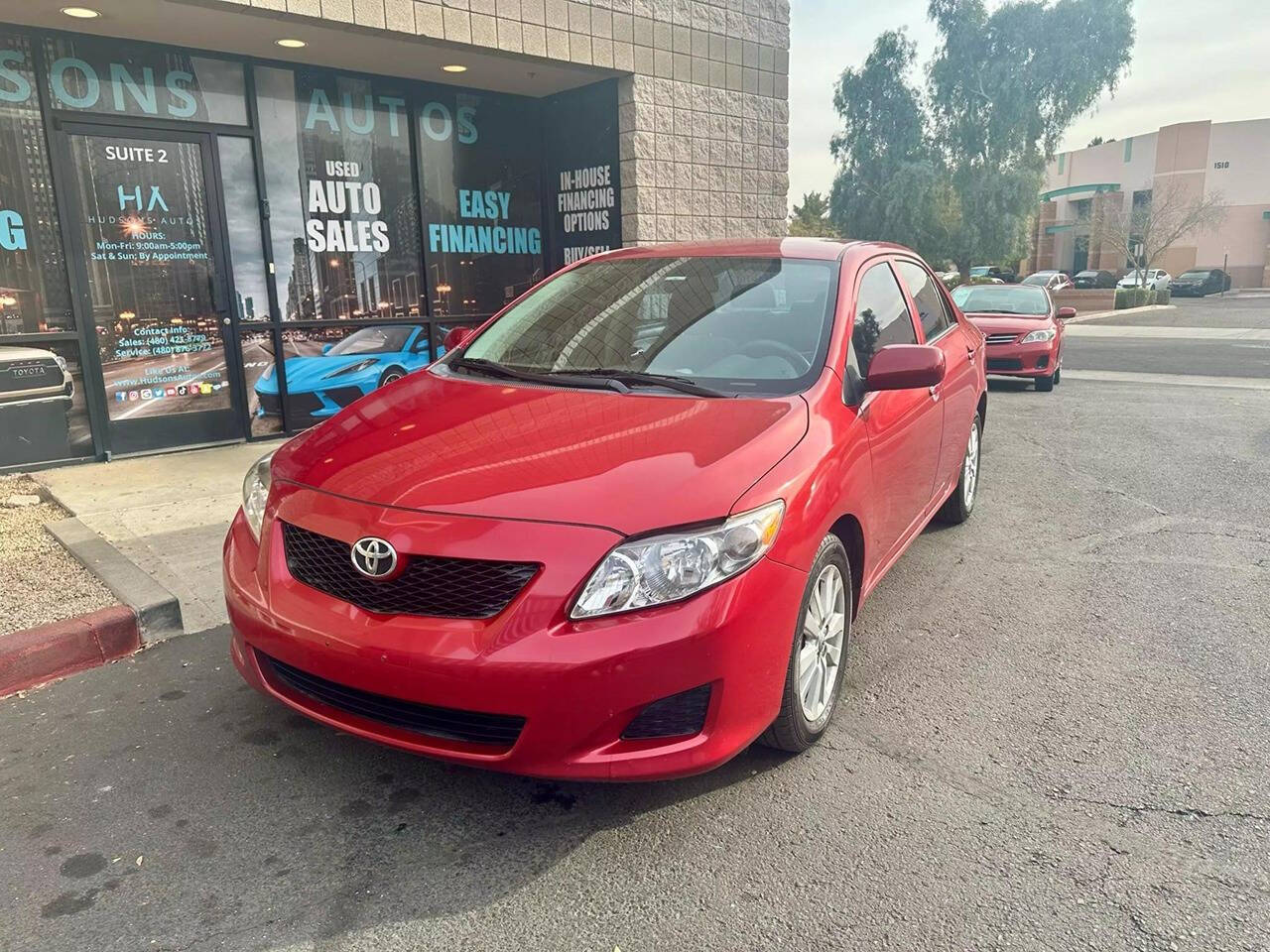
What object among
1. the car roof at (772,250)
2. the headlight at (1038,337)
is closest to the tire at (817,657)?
the car roof at (772,250)

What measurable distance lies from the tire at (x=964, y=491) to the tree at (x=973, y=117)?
32224mm

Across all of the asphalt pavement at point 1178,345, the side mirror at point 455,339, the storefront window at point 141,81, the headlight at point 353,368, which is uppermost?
the storefront window at point 141,81

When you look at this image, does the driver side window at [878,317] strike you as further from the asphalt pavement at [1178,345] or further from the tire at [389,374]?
the asphalt pavement at [1178,345]

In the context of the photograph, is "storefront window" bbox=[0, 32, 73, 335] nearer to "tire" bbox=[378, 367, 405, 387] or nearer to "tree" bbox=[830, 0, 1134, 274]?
"tire" bbox=[378, 367, 405, 387]

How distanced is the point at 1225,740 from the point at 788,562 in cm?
179

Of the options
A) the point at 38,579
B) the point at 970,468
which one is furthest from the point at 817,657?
the point at 38,579

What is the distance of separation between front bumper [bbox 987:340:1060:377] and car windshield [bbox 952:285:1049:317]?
75 cm

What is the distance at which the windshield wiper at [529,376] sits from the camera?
11.1 feet

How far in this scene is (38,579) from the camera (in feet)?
14.4

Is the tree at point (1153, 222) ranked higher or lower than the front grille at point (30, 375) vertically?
higher

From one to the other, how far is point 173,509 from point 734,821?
15.1 feet

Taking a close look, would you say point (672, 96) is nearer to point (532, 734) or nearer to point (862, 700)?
point (862, 700)

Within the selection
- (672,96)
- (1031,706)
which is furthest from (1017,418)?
(1031,706)

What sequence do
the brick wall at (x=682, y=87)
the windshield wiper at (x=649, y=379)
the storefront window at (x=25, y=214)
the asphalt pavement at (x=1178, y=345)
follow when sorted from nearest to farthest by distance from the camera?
the windshield wiper at (x=649, y=379) → the storefront window at (x=25, y=214) → the brick wall at (x=682, y=87) → the asphalt pavement at (x=1178, y=345)
